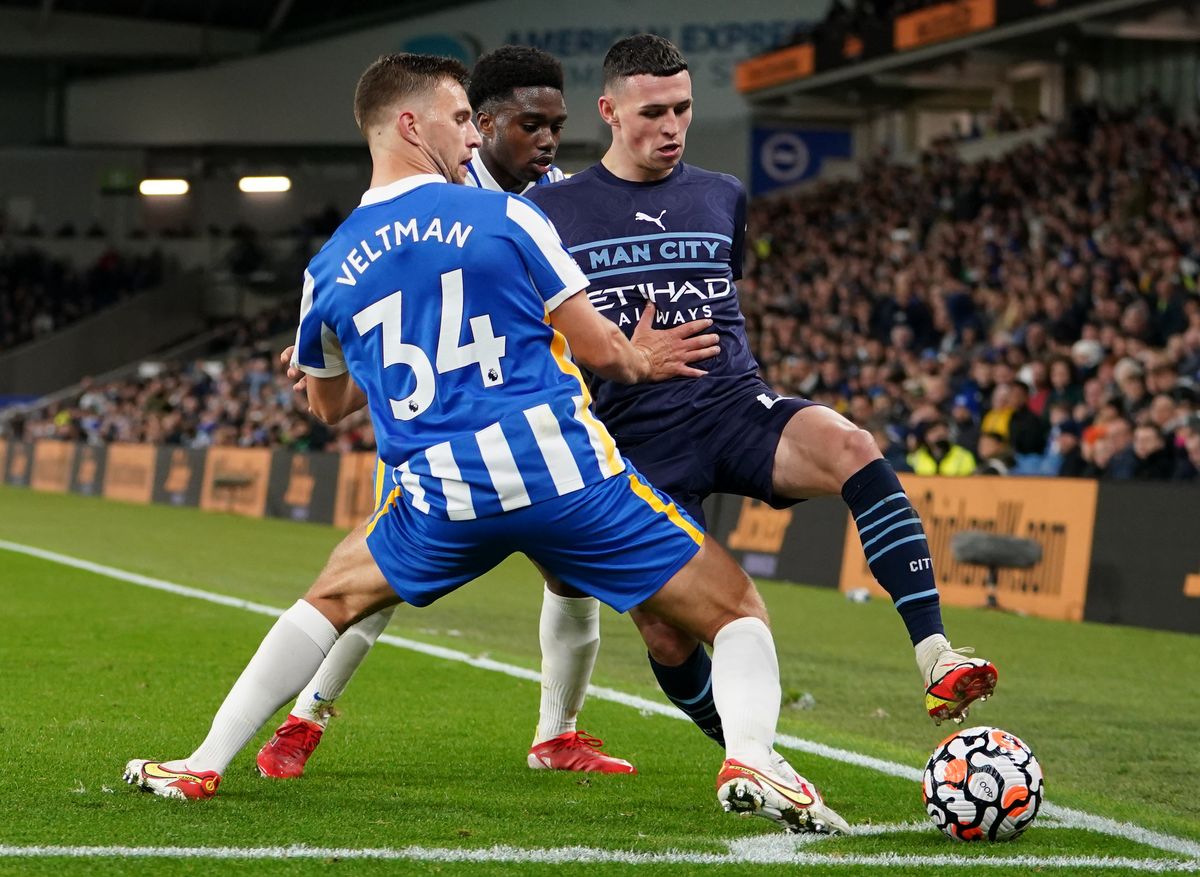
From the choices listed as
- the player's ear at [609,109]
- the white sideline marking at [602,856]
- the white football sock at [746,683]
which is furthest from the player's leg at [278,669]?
the player's ear at [609,109]

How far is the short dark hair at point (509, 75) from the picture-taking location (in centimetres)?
624

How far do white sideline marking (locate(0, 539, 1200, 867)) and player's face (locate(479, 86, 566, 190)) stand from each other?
2351 mm

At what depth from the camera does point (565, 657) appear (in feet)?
19.7

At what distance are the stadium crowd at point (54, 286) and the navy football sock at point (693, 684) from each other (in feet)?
156

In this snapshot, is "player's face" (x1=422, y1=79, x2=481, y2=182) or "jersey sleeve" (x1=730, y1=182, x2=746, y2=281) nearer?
"player's face" (x1=422, y1=79, x2=481, y2=182)

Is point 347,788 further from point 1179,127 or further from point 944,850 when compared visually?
point 1179,127

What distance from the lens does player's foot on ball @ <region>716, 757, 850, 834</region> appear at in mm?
4371

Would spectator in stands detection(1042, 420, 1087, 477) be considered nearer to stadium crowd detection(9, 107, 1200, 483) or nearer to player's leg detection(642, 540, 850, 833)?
stadium crowd detection(9, 107, 1200, 483)

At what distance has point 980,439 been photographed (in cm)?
1512

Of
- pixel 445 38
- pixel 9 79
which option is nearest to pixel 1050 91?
pixel 445 38

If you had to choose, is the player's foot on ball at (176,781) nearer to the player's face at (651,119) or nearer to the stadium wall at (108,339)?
the player's face at (651,119)

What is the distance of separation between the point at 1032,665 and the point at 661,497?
19.1 feet

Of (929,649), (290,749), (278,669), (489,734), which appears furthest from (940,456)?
(278,669)

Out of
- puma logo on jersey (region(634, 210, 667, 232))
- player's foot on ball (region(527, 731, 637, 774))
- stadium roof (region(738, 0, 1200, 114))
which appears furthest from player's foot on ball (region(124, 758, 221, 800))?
stadium roof (region(738, 0, 1200, 114))
